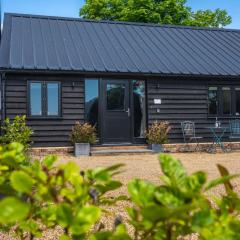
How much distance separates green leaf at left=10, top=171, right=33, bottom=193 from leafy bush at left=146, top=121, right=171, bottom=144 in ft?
41.7

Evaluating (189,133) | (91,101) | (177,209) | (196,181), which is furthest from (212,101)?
(177,209)

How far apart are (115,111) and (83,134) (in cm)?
192

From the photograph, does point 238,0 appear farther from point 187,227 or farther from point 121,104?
point 187,227

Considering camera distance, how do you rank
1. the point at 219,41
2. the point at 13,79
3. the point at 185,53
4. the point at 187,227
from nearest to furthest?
the point at 187,227 < the point at 13,79 < the point at 185,53 < the point at 219,41

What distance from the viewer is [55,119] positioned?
13.2 metres

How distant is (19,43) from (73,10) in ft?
70.7

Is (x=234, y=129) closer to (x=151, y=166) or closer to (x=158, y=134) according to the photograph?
(x=158, y=134)

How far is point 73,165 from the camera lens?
0.86 metres

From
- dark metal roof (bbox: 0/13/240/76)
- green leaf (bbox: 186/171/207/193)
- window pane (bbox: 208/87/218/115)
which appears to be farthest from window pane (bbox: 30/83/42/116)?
green leaf (bbox: 186/171/207/193)

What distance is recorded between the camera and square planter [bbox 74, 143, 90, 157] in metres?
12.6

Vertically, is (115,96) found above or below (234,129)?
above

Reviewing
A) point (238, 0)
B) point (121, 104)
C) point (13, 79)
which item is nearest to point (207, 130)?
point (121, 104)

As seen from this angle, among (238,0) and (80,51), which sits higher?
(238,0)

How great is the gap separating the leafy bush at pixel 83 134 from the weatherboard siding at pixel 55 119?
51 centimetres
